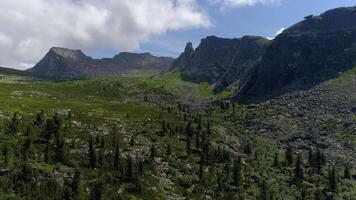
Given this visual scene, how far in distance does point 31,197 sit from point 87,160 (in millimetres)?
31994

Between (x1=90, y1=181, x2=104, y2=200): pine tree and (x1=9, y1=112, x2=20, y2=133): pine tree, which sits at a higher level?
(x1=9, y1=112, x2=20, y2=133): pine tree

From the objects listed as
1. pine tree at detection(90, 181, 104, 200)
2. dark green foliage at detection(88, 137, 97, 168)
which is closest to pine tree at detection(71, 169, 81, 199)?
pine tree at detection(90, 181, 104, 200)

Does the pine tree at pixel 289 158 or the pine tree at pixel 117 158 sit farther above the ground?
the pine tree at pixel 117 158

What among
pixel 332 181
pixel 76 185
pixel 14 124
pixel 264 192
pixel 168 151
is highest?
pixel 14 124

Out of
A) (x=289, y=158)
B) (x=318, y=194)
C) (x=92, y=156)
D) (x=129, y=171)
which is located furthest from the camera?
(x=289, y=158)

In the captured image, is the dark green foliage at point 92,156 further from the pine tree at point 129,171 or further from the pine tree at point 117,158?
the pine tree at point 129,171

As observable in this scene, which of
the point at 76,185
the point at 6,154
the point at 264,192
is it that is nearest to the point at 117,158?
the point at 76,185

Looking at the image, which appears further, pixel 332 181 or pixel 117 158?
pixel 332 181

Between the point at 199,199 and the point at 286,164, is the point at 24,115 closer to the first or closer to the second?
the point at 199,199

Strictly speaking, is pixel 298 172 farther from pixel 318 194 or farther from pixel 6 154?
pixel 6 154

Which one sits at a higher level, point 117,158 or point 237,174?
point 117,158

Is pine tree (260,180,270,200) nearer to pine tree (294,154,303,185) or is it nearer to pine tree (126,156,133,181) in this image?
pine tree (294,154,303,185)

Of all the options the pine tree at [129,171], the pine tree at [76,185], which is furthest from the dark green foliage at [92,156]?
the pine tree at [129,171]

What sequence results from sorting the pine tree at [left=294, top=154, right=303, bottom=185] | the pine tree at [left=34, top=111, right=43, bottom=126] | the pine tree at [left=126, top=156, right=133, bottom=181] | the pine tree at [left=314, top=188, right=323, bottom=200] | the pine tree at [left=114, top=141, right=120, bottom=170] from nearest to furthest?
the pine tree at [left=126, top=156, right=133, bottom=181] < the pine tree at [left=314, top=188, right=323, bottom=200] < the pine tree at [left=114, top=141, right=120, bottom=170] < the pine tree at [left=294, top=154, right=303, bottom=185] < the pine tree at [left=34, top=111, right=43, bottom=126]
